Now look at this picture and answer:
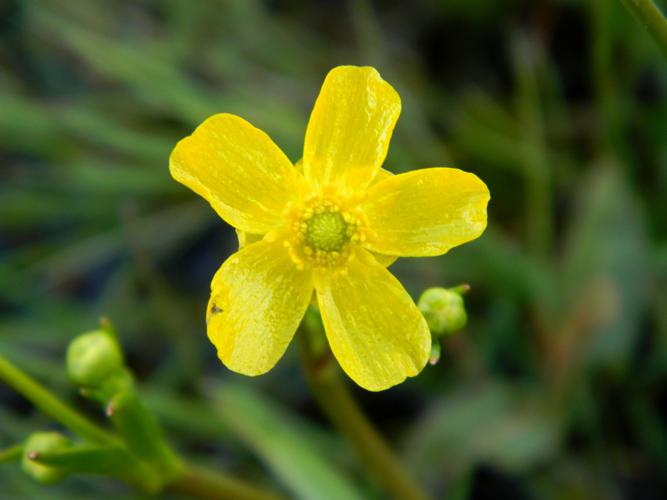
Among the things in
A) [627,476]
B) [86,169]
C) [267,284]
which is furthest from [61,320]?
[627,476]

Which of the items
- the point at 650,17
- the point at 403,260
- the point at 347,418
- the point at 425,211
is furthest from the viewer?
the point at 403,260

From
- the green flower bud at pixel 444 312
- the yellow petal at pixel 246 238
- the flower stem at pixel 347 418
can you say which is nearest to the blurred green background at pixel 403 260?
the flower stem at pixel 347 418

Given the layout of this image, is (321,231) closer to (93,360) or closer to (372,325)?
(372,325)

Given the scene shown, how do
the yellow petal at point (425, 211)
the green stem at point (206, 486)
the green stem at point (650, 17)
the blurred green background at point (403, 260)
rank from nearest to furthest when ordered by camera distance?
1. the green stem at point (650, 17)
2. the yellow petal at point (425, 211)
3. the green stem at point (206, 486)
4. the blurred green background at point (403, 260)

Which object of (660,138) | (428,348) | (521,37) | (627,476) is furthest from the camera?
(521,37)

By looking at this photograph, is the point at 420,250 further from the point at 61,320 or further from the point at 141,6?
the point at 141,6

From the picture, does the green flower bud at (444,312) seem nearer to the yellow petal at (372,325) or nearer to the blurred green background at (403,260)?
the yellow petal at (372,325)

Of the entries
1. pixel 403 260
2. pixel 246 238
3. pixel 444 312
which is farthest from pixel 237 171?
pixel 403 260
